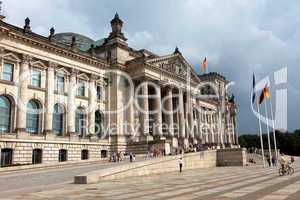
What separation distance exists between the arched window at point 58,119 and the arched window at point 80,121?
281 centimetres

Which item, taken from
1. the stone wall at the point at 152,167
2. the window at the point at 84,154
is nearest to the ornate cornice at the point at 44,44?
the window at the point at 84,154

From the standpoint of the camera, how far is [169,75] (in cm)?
6675

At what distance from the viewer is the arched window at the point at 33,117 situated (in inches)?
1837

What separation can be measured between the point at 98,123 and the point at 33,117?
1354 centimetres

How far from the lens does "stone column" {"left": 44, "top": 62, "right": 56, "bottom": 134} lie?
48053mm

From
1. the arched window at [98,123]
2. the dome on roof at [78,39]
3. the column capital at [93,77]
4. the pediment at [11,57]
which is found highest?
the dome on roof at [78,39]

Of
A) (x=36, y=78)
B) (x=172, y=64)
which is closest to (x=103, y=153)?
(x=36, y=78)

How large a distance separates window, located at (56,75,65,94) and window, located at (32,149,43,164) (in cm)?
994

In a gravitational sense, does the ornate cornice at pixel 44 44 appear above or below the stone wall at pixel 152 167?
above

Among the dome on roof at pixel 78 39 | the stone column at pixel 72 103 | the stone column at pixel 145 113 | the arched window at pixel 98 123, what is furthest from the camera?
the dome on roof at pixel 78 39

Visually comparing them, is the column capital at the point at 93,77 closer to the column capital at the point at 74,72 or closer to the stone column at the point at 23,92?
the column capital at the point at 74,72

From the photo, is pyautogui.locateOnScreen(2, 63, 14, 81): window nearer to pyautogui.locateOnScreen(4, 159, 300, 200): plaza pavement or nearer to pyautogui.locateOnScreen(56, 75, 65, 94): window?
pyautogui.locateOnScreen(56, 75, 65, 94): window

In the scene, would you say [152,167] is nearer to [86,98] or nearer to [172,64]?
[86,98]

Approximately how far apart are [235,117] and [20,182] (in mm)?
97529
